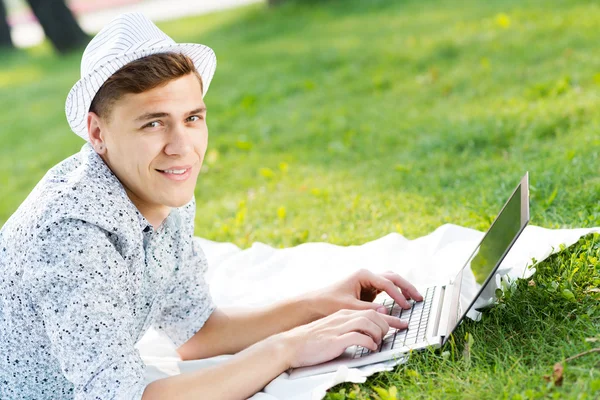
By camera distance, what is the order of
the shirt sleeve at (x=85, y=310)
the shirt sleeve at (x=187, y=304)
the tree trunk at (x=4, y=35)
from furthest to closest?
the tree trunk at (x=4, y=35), the shirt sleeve at (x=187, y=304), the shirt sleeve at (x=85, y=310)

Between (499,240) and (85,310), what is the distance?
5.16ft

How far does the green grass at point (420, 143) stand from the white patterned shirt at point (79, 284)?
0.87 m

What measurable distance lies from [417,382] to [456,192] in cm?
238

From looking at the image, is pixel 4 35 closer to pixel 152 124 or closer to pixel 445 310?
pixel 152 124

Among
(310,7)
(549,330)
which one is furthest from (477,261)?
(310,7)

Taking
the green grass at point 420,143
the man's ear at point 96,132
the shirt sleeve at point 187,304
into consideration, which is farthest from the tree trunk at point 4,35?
the man's ear at point 96,132

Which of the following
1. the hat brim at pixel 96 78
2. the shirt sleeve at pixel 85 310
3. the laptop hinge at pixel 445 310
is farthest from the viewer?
the laptop hinge at pixel 445 310

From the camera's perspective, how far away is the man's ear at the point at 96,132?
9.08 feet

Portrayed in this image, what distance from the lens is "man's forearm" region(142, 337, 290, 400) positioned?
265cm

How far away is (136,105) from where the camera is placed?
269 centimetres

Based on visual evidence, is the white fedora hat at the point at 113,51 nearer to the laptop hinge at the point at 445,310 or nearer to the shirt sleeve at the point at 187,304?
the shirt sleeve at the point at 187,304

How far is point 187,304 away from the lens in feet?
11.1

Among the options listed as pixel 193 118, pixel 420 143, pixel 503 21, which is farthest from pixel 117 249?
pixel 503 21

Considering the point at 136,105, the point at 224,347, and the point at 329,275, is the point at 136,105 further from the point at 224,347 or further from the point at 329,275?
the point at 329,275
